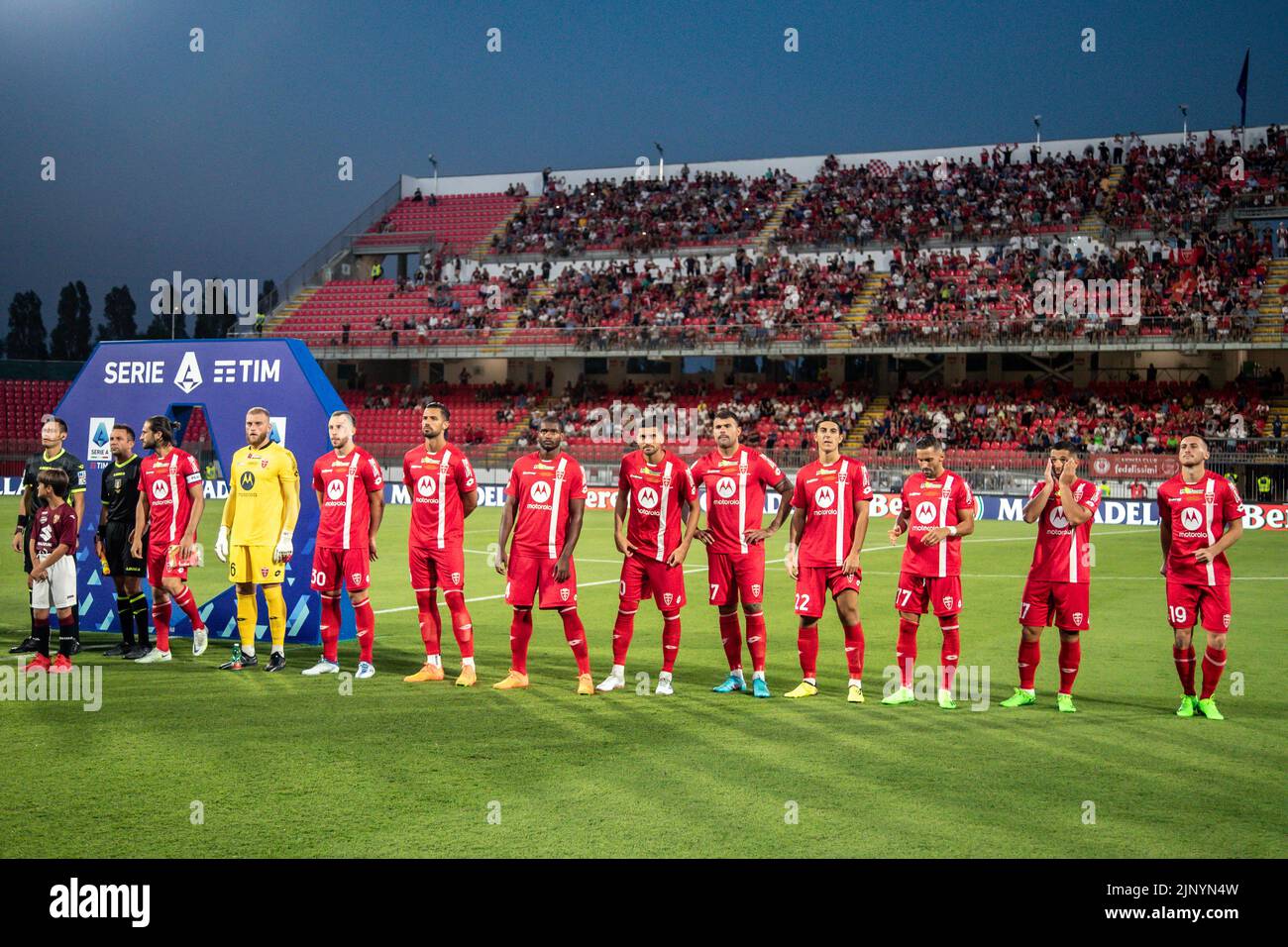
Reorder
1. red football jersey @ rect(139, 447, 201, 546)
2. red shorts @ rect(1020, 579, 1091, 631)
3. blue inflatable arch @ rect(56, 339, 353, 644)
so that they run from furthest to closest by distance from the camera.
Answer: blue inflatable arch @ rect(56, 339, 353, 644)
red football jersey @ rect(139, 447, 201, 546)
red shorts @ rect(1020, 579, 1091, 631)

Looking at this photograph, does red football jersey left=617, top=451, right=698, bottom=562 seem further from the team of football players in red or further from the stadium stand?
the stadium stand

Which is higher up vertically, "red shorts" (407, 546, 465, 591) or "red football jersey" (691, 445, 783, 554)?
"red football jersey" (691, 445, 783, 554)

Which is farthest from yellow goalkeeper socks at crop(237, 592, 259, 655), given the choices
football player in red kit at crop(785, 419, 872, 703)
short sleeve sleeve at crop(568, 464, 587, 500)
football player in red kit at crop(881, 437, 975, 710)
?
football player in red kit at crop(881, 437, 975, 710)

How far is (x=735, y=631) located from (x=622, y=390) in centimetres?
3968

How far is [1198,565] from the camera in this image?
32.2 ft

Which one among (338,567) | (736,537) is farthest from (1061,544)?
(338,567)

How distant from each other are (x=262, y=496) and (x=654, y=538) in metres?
4.00

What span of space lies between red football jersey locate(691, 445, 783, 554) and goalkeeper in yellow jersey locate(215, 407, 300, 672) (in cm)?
410

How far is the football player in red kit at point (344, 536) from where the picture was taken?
11.2 meters

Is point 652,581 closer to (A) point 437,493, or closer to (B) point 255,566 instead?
(A) point 437,493

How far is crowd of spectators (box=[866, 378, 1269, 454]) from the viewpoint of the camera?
123 ft

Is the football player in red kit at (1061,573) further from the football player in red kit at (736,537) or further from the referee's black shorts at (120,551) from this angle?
the referee's black shorts at (120,551)
